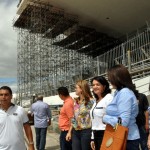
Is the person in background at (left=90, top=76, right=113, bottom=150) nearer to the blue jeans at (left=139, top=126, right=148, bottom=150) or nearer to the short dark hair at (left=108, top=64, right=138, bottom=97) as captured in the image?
the blue jeans at (left=139, top=126, right=148, bottom=150)

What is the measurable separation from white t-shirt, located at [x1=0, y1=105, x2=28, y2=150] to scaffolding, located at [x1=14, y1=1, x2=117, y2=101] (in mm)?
22304

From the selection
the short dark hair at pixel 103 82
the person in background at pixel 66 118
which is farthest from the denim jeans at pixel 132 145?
the person in background at pixel 66 118

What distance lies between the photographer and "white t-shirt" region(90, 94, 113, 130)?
13.3 ft

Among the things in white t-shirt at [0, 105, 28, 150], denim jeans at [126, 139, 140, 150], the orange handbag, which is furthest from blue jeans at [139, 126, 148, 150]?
white t-shirt at [0, 105, 28, 150]

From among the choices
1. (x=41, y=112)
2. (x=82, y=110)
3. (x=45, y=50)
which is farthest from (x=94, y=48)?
(x=82, y=110)

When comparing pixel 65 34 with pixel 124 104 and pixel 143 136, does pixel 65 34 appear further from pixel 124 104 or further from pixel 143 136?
pixel 124 104

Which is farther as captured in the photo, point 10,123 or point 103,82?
point 103,82

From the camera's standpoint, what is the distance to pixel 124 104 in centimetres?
302

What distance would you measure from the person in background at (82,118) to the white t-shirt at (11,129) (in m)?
1.29

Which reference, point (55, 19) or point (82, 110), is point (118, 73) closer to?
point (82, 110)

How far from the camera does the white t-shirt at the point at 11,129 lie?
360cm

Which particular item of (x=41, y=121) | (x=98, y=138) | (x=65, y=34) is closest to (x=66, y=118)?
(x=98, y=138)

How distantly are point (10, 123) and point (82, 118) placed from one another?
4.96ft

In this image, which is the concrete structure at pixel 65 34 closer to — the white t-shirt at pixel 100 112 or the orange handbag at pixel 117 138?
the white t-shirt at pixel 100 112
